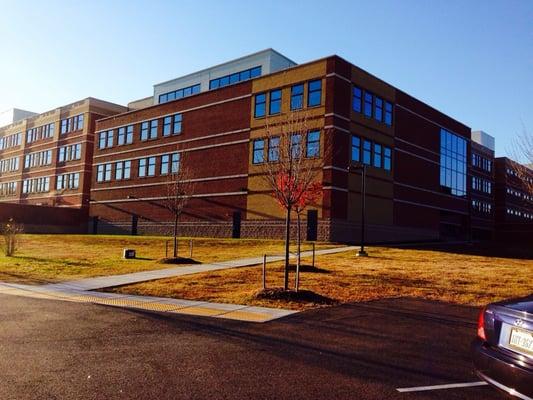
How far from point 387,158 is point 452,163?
13.4 metres

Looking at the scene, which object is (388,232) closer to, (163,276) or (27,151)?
(163,276)

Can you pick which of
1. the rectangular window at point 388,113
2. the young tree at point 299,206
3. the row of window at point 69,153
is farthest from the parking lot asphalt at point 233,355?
the row of window at point 69,153

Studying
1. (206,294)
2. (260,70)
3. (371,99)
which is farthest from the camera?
(260,70)

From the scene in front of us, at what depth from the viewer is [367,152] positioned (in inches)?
1528

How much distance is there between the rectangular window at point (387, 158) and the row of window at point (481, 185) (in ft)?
100

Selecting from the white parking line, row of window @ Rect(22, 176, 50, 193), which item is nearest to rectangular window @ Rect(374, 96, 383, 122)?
the white parking line

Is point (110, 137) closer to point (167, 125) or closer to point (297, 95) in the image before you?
point (167, 125)

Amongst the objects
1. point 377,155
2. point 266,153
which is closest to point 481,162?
point 377,155

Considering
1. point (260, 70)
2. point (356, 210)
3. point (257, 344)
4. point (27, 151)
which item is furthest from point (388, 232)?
point (27, 151)

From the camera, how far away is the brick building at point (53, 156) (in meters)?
63.4

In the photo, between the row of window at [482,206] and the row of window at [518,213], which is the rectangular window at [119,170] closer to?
the row of window at [482,206]

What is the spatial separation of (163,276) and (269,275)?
11.7ft

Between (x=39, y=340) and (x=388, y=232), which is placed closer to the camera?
(x=39, y=340)

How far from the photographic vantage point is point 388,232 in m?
40.2
